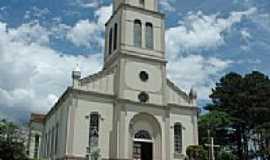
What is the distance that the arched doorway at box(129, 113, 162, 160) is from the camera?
115 ft

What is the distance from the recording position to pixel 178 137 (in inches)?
1465

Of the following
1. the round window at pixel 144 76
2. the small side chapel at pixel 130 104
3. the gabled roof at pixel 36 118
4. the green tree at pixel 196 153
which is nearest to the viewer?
the green tree at pixel 196 153

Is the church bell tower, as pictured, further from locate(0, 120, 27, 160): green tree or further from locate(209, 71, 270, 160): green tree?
locate(209, 71, 270, 160): green tree

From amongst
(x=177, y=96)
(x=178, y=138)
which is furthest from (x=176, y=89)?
(x=178, y=138)

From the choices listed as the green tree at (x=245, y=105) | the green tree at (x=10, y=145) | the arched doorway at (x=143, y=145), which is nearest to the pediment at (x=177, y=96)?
the arched doorway at (x=143, y=145)

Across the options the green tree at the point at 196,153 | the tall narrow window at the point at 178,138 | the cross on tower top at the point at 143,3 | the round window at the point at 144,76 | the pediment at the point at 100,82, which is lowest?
the green tree at the point at 196,153

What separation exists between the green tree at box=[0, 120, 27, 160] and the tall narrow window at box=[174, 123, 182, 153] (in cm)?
1440

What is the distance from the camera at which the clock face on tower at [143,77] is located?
36328 millimetres

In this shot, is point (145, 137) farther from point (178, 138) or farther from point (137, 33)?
point (137, 33)

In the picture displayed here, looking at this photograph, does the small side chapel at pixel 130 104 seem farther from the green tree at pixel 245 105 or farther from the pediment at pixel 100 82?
the green tree at pixel 245 105

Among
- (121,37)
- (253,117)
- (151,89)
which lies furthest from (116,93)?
(253,117)

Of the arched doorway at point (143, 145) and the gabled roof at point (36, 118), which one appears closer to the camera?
the arched doorway at point (143, 145)

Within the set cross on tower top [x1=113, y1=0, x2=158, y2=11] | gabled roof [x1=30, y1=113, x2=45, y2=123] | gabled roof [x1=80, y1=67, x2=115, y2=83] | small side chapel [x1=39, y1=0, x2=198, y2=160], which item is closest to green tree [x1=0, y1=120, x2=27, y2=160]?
small side chapel [x1=39, y1=0, x2=198, y2=160]

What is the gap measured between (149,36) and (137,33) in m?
1.42
